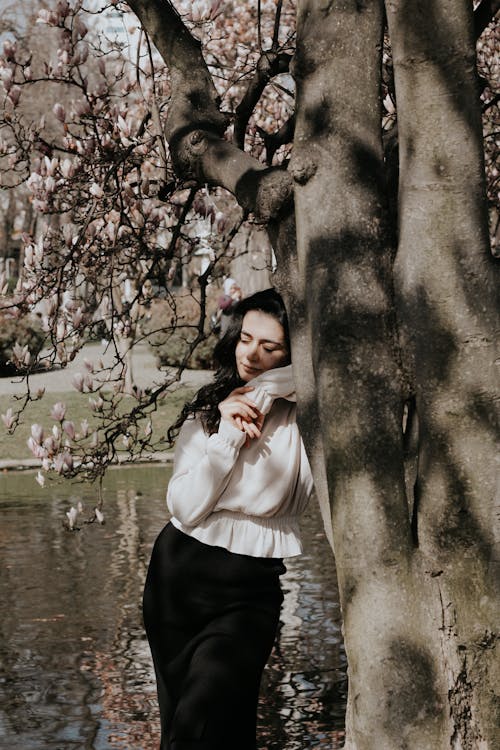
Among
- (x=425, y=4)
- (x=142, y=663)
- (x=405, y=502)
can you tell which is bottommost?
(x=142, y=663)

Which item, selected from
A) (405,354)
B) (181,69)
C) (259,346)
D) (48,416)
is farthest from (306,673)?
(48,416)

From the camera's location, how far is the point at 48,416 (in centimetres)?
2067

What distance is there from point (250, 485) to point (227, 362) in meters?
0.53

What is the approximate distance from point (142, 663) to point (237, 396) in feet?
11.7

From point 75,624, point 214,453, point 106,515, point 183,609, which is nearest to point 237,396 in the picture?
point 214,453

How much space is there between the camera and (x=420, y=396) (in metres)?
3.62

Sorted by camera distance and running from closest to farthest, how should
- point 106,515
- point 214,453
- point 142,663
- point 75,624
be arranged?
point 214,453
point 142,663
point 75,624
point 106,515

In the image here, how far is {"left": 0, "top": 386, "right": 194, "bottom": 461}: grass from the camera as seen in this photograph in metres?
18.4

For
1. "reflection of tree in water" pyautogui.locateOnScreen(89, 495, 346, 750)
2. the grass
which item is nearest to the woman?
"reflection of tree in water" pyautogui.locateOnScreen(89, 495, 346, 750)

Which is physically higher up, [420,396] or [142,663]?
[420,396]

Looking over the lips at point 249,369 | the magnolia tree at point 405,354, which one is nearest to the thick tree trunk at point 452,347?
the magnolia tree at point 405,354

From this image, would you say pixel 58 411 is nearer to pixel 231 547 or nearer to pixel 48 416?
pixel 231 547

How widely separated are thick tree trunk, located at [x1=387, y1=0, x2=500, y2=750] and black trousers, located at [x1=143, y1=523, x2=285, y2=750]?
0.78 m

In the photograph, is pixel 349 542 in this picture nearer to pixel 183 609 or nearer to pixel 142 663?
pixel 183 609
